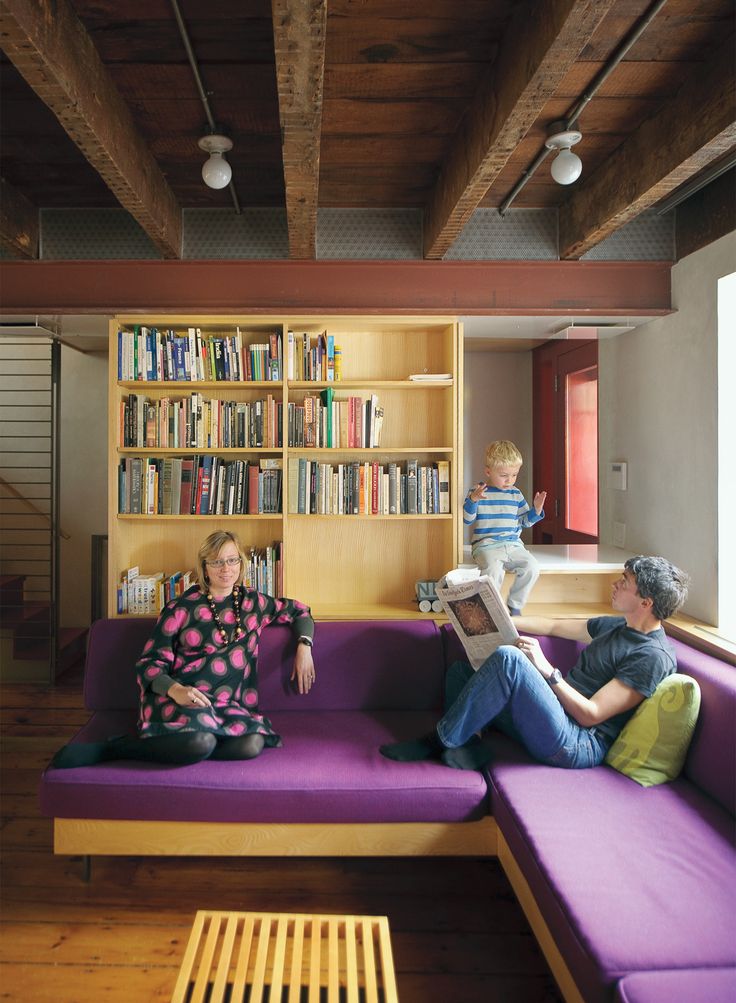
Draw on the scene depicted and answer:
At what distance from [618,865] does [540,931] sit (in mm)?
296

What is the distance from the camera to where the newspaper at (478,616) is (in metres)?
2.62

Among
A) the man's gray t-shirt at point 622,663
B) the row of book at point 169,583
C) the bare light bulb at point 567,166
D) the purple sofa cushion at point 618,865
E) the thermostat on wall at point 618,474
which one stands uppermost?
the bare light bulb at point 567,166

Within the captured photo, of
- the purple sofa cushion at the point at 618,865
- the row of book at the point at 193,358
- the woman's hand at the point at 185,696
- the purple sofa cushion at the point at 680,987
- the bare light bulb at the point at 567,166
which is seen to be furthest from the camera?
the row of book at the point at 193,358

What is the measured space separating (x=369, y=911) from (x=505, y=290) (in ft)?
9.65

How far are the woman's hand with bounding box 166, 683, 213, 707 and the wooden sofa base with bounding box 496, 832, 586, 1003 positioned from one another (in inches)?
45.1

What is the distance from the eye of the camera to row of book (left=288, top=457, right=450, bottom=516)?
145 inches

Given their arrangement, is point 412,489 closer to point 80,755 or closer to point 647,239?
point 647,239

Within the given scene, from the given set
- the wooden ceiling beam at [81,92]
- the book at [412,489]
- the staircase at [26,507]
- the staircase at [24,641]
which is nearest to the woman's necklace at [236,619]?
the book at [412,489]

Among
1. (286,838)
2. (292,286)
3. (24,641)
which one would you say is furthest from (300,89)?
(24,641)

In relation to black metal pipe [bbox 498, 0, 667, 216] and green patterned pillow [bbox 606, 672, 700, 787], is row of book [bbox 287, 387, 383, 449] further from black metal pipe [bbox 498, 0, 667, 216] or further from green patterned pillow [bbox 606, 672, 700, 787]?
green patterned pillow [bbox 606, 672, 700, 787]

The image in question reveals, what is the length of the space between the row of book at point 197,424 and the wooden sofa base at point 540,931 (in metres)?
2.26

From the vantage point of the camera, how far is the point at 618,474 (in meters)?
4.23

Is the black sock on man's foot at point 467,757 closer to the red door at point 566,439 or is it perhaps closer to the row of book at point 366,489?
the row of book at point 366,489

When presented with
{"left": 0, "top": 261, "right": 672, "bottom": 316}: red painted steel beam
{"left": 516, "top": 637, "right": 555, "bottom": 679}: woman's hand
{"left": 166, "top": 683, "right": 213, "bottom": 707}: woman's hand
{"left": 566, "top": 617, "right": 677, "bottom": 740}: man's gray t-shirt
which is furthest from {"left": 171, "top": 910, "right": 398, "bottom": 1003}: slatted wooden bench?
{"left": 0, "top": 261, "right": 672, "bottom": 316}: red painted steel beam
